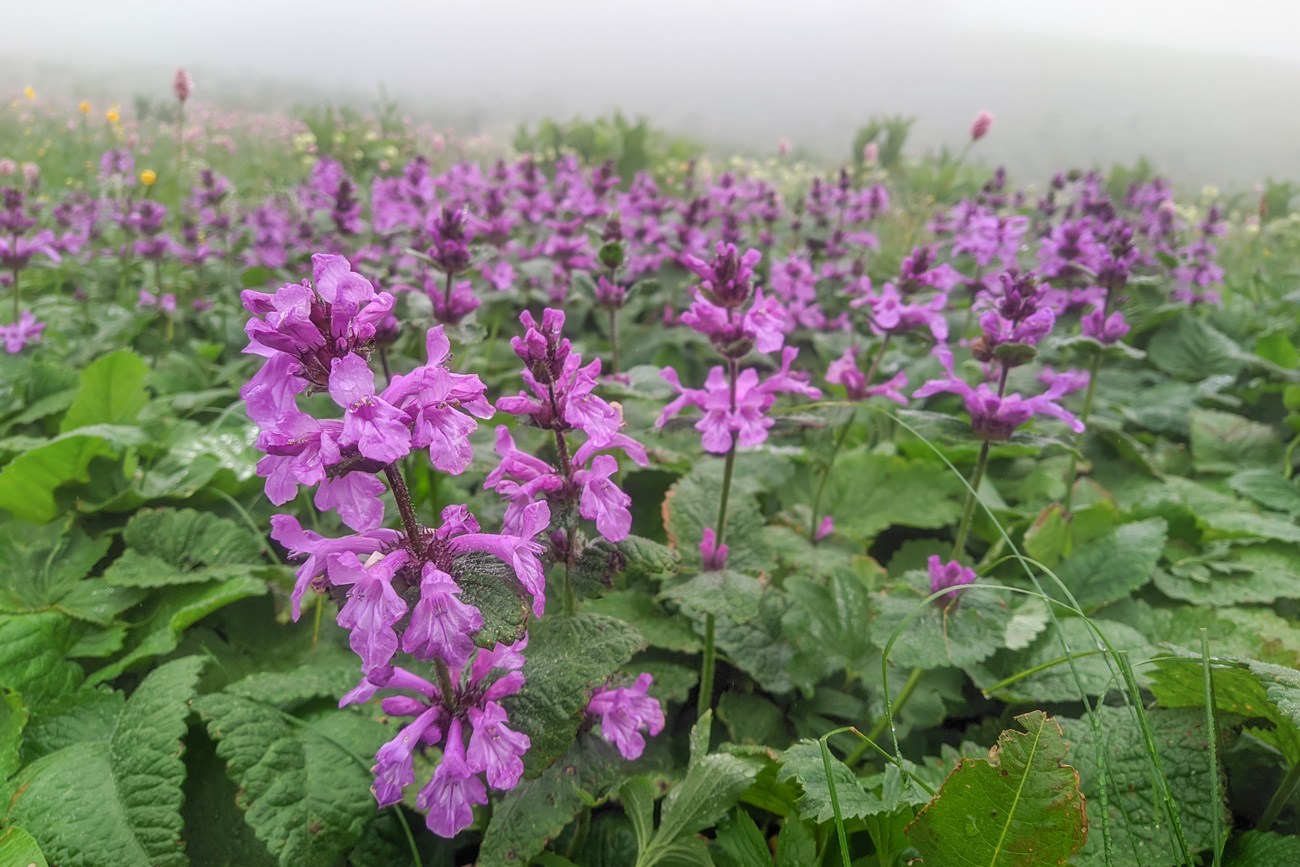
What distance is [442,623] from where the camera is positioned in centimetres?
89

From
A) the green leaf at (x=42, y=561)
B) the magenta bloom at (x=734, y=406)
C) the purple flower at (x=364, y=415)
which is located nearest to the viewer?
the purple flower at (x=364, y=415)

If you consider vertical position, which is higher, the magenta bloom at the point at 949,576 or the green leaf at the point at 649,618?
the magenta bloom at the point at 949,576

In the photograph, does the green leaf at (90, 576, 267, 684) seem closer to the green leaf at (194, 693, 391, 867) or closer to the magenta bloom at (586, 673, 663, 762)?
the green leaf at (194, 693, 391, 867)

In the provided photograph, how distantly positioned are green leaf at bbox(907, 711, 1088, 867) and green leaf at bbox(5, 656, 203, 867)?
4.54 ft

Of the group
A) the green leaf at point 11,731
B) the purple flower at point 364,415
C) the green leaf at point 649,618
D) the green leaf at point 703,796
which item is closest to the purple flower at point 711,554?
the green leaf at point 649,618

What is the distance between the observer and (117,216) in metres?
3.93

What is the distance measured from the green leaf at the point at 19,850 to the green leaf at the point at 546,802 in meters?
0.73

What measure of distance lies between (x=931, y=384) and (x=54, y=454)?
2.68 m

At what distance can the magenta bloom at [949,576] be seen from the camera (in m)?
1.63

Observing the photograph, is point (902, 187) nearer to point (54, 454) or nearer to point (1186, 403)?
point (1186, 403)

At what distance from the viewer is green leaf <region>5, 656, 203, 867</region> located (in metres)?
1.22

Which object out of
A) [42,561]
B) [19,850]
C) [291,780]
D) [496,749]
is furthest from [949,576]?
[42,561]

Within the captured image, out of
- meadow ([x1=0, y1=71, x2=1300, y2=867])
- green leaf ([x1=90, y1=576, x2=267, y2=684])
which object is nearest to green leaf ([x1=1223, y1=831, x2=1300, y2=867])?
meadow ([x1=0, y1=71, x2=1300, y2=867])

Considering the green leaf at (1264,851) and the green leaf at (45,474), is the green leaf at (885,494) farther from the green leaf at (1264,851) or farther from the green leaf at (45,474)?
the green leaf at (45,474)
